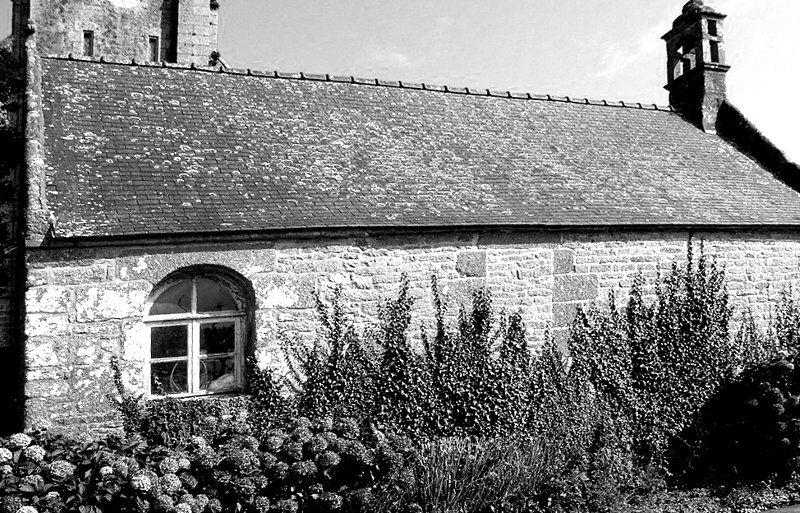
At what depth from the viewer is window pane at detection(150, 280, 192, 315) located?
823 centimetres

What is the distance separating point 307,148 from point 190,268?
10.2 ft

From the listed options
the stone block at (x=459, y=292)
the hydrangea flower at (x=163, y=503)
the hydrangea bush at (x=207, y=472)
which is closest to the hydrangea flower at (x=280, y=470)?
the hydrangea bush at (x=207, y=472)

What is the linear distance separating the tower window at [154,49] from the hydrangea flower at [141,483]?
17.9 metres

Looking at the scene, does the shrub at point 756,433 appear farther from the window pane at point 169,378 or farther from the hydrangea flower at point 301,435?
the window pane at point 169,378

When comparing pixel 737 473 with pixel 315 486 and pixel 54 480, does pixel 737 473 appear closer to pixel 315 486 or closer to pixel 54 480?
pixel 315 486

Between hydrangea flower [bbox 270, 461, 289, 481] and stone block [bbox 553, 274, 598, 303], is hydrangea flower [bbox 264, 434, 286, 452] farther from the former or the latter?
stone block [bbox 553, 274, 598, 303]

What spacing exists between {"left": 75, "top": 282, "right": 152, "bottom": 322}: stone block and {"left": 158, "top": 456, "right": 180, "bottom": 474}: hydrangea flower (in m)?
2.76

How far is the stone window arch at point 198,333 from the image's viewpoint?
821cm

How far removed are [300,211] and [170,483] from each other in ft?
14.1

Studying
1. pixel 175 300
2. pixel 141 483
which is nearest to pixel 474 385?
pixel 175 300

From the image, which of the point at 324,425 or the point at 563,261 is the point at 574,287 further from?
the point at 324,425

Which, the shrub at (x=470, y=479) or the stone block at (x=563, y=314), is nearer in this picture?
the shrub at (x=470, y=479)

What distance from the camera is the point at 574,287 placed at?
33.2 feet

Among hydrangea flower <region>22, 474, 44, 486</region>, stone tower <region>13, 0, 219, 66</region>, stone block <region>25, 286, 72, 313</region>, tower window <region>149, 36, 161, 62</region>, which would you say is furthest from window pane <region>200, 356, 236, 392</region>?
tower window <region>149, 36, 161, 62</region>
